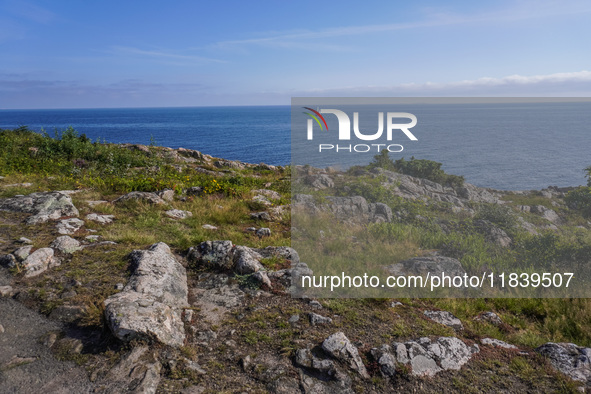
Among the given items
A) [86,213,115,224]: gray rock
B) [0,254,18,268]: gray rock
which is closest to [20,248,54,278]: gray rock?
[0,254,18,268]: gray rock

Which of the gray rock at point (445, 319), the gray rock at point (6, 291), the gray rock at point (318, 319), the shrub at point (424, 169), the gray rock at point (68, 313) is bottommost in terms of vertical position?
the gray rock at point (445, 319)

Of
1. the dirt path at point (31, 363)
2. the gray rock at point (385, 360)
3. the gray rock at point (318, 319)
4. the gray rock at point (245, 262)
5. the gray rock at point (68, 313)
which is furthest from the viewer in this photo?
the gray rock at point (245, 262)

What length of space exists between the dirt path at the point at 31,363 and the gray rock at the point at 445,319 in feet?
22.2

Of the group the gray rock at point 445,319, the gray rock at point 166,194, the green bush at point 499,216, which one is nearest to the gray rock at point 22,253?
the gray rock at point 166,194

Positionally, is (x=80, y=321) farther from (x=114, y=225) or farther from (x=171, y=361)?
(x=114, y=225)

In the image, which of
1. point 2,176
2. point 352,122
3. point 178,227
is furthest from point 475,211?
point 2,176

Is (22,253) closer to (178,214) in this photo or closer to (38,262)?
(38,262)

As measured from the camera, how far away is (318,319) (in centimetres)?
708

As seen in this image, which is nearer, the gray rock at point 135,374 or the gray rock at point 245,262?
the gray rock at point 135,374

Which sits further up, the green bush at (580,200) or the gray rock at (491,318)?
the green bush at (580,200)

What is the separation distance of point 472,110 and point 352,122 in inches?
213

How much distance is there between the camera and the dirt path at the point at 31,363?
4.91 meters

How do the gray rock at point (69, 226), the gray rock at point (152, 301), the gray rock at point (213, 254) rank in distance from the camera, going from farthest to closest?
the gray rock at point (69, 226)
the gray rock at point (213, 254)
the gray rock at point (152, 301)

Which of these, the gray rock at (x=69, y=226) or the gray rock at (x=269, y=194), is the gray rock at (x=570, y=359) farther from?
the gray rock at (x=269, y=194)
